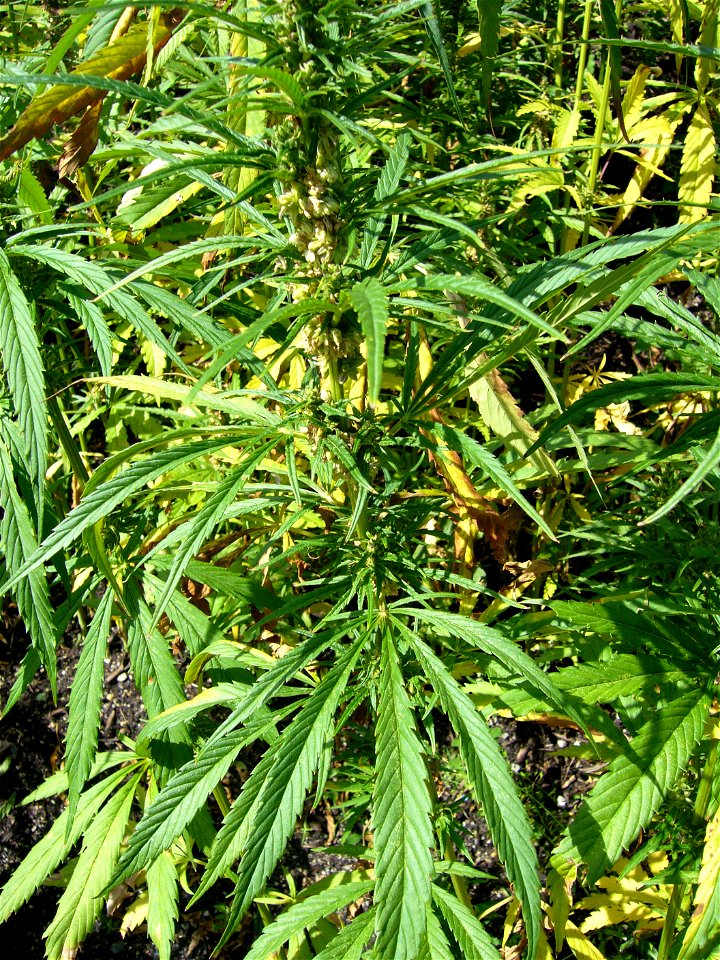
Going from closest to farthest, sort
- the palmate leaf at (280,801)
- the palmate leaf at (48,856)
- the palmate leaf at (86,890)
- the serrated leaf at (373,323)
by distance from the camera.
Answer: the serrated leaf at (373,323) → the palmate leaf at (280,801) → the palmate leaf at (86,890) → the palmate leaf at (48,856)

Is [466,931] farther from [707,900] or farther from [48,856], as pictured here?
[48,856]

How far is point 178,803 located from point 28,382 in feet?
2.26

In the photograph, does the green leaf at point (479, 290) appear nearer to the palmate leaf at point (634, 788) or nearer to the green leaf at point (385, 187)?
the green leaf at point (385, 187)

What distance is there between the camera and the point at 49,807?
2.65m

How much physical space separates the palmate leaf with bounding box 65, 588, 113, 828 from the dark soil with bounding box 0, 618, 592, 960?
865 mm

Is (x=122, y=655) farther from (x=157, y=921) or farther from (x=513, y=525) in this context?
(x=513, y=525)

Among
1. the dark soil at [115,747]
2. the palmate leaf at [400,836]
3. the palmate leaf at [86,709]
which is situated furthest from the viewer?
the dark soil at [115,747]

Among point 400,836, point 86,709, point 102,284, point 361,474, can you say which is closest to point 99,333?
point 102,284

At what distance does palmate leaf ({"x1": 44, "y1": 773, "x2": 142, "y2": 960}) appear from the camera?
1.71m

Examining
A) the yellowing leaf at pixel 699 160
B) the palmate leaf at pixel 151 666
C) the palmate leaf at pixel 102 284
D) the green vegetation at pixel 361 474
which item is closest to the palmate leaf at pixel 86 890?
the green vegetation at pixel 361 474

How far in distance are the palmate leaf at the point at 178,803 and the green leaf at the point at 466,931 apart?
19.0 inches

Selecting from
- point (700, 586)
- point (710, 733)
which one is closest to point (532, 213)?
point (700, 586)

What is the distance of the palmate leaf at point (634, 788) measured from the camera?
3.83 feet

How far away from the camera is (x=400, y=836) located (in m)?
0.98
